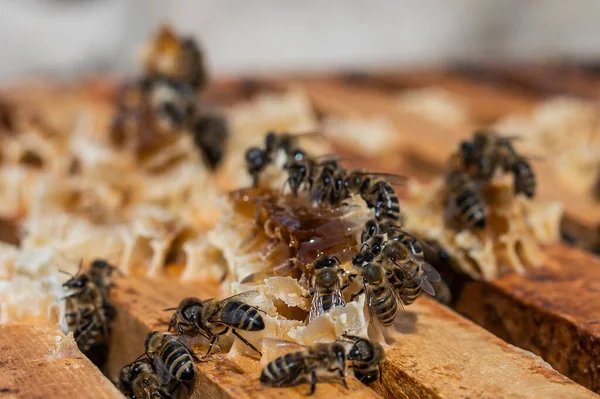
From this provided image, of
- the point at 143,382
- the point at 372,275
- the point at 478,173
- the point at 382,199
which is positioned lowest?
the point at 143,382

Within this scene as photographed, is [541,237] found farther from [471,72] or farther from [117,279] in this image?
[471,72]

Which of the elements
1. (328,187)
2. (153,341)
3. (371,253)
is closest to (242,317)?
(153,341)

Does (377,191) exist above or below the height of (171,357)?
above

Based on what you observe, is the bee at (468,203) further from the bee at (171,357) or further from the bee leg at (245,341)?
the bee at (171,357)

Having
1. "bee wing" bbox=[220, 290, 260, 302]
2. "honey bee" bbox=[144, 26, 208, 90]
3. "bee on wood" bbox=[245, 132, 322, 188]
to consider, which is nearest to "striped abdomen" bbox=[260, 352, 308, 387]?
"bee wing" bbox=[220, 290, 260, 302]

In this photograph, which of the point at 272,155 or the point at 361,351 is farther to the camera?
the point at 272,155

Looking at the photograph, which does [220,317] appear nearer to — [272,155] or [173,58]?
[272,155]
